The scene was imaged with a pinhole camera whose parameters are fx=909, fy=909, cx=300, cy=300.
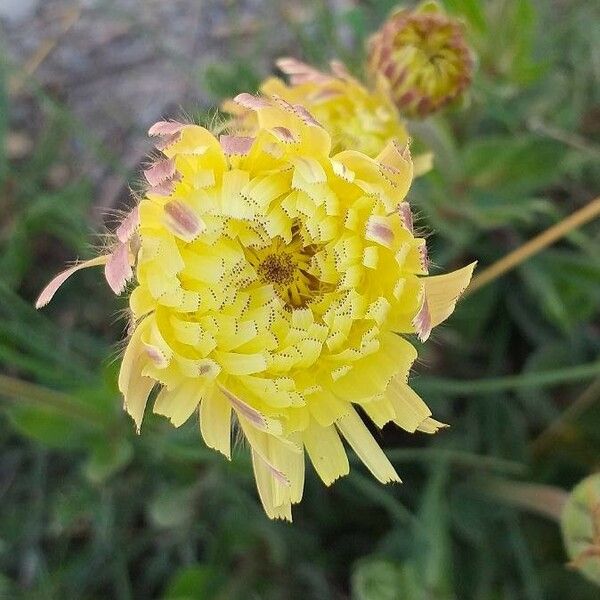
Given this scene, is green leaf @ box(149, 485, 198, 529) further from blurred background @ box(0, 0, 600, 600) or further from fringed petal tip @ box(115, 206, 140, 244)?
fringed petal tip @ box(115, 206, 140, 244)

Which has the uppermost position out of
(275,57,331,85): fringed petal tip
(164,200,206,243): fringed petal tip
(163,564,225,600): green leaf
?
(164,200,206,243): fringed petal tip

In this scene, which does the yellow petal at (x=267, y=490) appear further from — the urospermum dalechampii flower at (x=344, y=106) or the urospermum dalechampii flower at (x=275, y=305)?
the urospermum dalechampii flower at (x=344, y=106)

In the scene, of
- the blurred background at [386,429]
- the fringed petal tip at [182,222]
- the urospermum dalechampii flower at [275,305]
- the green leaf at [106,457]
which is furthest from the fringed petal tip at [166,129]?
the green leaf at [106,457]

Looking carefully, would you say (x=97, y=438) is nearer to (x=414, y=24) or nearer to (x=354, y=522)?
(x=354, y=522)

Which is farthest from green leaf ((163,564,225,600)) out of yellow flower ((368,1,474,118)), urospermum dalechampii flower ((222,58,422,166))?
yellow flower ((368,1,474,118))

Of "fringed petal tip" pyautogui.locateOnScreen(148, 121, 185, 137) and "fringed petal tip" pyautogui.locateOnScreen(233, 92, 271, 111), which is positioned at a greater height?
"fringed petal tip" pyautogui.locateOnScreen(233, 92, 271, 111)

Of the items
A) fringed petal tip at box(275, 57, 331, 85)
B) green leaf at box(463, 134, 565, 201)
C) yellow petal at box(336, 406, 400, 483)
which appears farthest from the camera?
green leaf at box(463, 134, 565, 201)
